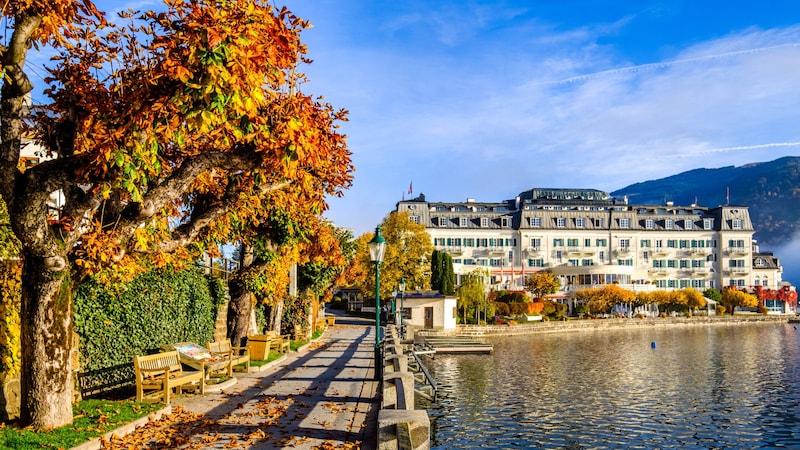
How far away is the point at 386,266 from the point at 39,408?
56345 millimetres

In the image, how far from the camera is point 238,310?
76.8ft

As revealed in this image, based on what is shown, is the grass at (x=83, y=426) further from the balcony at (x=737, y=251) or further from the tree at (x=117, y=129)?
the balcony at (x=737, y=251)

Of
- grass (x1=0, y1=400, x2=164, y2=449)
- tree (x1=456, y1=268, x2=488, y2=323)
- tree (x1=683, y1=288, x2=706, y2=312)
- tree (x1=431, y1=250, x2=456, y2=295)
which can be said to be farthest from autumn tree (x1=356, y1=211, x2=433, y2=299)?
grass (x1=0, y1=400, x2=164, y2=449)

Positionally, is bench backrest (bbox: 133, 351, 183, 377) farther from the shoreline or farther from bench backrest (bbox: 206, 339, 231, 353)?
the shoreline

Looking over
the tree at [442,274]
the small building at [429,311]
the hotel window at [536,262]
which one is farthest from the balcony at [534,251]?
the small building at [429,311]

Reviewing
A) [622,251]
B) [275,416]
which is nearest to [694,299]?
[622,251]

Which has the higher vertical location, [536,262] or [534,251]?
[534,251]

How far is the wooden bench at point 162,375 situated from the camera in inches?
492

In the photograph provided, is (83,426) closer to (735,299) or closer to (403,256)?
(403,256)

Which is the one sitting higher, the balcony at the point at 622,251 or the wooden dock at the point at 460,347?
the balcony at the point at 622,251

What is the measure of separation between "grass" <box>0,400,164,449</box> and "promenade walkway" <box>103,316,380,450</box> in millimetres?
352

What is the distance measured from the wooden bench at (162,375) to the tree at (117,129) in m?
1.96

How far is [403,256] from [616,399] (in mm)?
41916

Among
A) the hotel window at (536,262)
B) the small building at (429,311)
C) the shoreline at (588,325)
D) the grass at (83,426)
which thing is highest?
the hotel window at (536,262)
